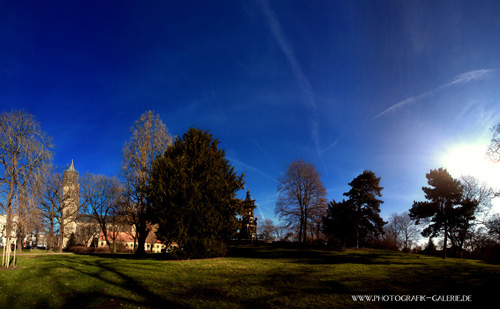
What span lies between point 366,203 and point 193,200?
25919mm

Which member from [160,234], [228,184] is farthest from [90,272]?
[228,184]

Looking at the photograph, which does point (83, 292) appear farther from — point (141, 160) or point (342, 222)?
point (342, 222)

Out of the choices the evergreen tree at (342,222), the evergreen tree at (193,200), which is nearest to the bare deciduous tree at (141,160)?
the evergreen tree at (193,200)

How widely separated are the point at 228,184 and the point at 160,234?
7297mm

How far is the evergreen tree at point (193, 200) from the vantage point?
19.1 metres

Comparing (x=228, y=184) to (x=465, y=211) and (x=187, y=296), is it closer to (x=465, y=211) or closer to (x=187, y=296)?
(x=187, y=296)

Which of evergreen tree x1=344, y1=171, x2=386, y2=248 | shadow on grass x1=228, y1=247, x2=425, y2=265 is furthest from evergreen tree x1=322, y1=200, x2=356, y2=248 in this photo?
shadow on grass x1=228, y1=247, x2=425, y2=265

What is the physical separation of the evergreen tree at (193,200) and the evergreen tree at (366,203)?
1977 cm

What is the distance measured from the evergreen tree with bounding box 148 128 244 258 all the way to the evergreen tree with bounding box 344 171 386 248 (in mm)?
19768

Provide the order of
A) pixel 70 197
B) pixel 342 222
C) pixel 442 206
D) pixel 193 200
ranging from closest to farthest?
1. pixel 193 200
2. pixel 442 206
3. pixel 342 222
4. pixel 70 197

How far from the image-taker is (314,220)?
3641 cm

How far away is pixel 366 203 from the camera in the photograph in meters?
33.1

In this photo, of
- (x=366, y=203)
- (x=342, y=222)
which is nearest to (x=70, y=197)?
(x=342, y=222)

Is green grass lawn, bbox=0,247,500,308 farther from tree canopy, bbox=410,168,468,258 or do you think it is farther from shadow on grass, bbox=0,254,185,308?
tree canopy, bbox=410,168,468,258
